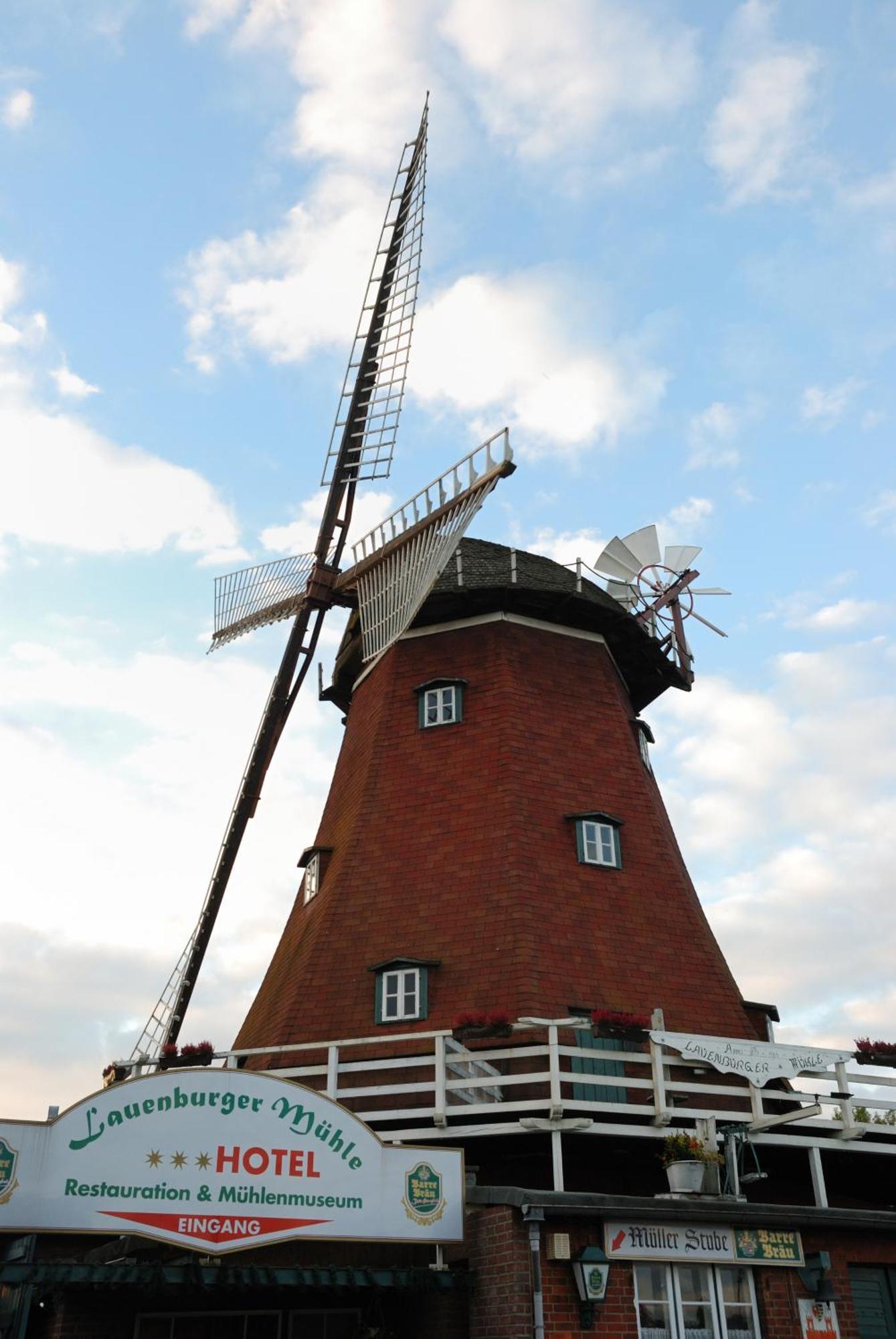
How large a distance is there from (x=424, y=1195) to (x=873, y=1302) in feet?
17.4

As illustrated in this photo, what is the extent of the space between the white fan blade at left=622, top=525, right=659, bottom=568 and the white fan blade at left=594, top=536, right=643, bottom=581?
14 cm

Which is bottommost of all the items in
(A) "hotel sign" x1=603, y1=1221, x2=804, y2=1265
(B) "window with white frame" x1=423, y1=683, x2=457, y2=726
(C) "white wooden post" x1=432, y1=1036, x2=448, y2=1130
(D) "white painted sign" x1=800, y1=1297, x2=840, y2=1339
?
(D) "white painted sign" x1=800, y1=1297, x2=840, y2=1339

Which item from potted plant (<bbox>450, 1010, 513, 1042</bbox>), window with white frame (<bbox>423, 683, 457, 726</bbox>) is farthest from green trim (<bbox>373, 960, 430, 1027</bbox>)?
window with white frame (<bbox>423, 683, 457, 726</bbox>)

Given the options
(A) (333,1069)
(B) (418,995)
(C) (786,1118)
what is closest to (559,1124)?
(C) (786,1118)

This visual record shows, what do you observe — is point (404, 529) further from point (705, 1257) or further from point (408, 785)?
point (705, 1257)

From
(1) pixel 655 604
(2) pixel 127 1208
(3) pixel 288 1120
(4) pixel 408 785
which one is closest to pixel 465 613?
(4) pixel 408 785

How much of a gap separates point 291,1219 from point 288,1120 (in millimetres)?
819

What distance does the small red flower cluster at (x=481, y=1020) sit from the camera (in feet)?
43.7

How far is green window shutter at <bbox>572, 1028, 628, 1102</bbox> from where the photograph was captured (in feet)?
49.1

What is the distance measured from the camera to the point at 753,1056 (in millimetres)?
13766

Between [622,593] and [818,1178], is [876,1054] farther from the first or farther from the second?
[622,593]

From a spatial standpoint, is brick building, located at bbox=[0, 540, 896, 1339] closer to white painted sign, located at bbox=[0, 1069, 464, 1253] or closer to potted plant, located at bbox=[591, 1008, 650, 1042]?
potted plant, located at bbox=[591, 1008, 650, 1042]

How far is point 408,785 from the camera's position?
720 inches

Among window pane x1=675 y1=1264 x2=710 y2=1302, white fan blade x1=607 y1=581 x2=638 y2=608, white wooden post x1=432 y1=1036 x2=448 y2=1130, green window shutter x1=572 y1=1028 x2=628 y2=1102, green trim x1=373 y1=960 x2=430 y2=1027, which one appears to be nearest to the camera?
window pane x1=675 y1=1264 x2=710 y2=1302
